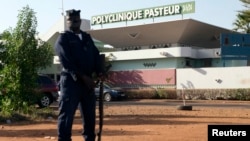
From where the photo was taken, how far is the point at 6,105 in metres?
14.6

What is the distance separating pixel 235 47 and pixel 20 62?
21.5 meters

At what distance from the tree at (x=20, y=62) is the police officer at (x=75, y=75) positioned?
9.49m

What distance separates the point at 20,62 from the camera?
49.8 ft

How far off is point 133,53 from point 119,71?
215cm

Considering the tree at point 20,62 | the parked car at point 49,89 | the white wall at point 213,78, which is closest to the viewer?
the tree at point 20,62

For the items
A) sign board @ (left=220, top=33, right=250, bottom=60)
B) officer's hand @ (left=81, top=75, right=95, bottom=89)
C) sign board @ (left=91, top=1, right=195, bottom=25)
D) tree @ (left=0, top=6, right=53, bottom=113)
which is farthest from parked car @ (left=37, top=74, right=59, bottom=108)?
sign board @ (left=91, top=1, right=195, bottom=25)

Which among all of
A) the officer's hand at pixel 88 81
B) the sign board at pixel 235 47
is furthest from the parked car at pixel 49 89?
the sign board at pixel 235 47

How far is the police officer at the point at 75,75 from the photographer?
18.1 feet

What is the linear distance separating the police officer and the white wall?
2795 cm

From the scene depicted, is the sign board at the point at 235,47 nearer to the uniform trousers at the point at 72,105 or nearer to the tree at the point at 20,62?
the tree at the point at 20,62

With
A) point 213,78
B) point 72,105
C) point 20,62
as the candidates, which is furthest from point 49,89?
point 213,78

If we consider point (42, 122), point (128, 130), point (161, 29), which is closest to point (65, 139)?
point (128, 130)

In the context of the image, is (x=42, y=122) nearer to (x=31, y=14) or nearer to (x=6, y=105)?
(x=6, y=105)

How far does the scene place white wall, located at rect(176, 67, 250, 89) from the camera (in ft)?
107
